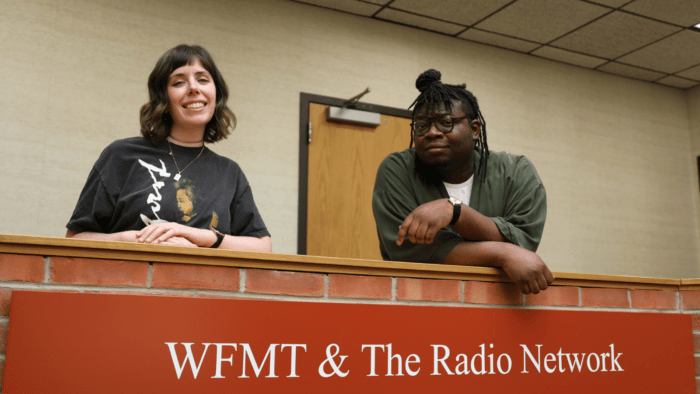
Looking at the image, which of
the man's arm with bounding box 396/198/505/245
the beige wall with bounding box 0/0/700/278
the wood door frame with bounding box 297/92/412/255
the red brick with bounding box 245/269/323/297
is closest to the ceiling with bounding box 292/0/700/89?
the beige wall with bounding box 0/0/700/278

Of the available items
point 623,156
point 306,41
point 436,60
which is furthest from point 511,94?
point 306,41

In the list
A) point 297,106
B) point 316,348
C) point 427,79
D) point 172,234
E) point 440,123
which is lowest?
point 316,348

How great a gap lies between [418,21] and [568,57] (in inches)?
52.8

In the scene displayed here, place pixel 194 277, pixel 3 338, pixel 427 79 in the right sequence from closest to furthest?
pixel 3 338, pixel 194 277, pixel 427 79

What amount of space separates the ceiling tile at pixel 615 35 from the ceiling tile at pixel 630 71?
0.69 feet

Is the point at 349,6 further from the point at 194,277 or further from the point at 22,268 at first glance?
the point at 22,268

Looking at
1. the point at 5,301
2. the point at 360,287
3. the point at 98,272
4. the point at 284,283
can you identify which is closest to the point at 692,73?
the point at 360,287

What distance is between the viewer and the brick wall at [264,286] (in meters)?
0.87

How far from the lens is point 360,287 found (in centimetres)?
108

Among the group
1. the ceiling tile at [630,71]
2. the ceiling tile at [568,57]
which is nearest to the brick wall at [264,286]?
the ceiling tile at [568,57]

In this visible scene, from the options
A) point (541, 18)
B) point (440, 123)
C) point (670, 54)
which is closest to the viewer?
point (440, 123)

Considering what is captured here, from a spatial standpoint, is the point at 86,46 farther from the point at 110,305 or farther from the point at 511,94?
the point at 511,94

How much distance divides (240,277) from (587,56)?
13.3ft

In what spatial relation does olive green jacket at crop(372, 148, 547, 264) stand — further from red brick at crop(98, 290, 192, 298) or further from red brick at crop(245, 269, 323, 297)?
red brick at crop(98, 290, 192, 298)
